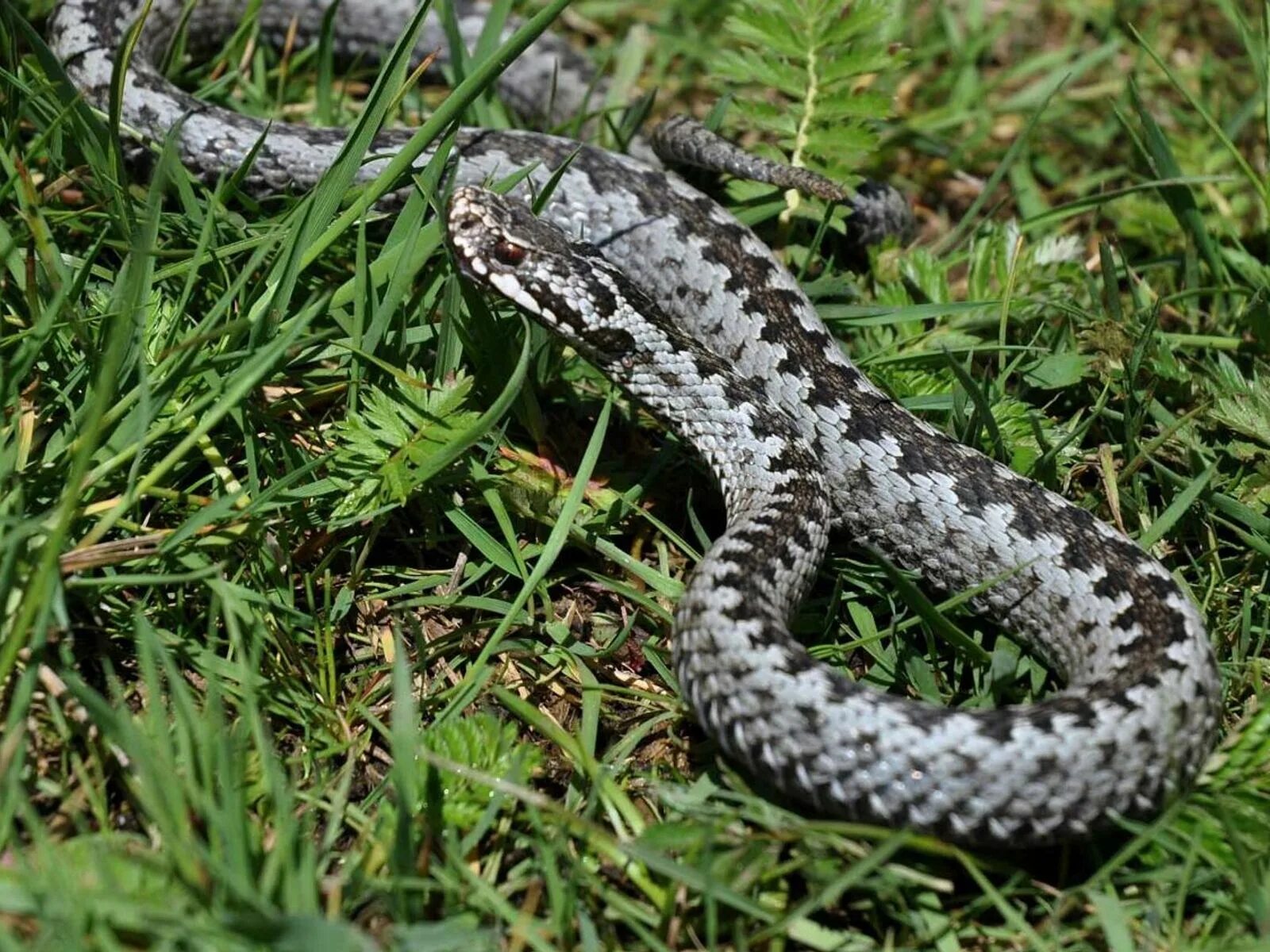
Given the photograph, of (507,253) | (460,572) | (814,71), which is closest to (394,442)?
(460,572)

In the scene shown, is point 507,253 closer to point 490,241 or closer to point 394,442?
point 490,241

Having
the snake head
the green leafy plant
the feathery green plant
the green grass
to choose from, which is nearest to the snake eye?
the snake head

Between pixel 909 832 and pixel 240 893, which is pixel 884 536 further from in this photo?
pixel 240 893

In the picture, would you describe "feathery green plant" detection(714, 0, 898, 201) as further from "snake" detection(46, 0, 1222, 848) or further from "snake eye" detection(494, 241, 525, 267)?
"snake eye" detection(494, 241, 525, 267)

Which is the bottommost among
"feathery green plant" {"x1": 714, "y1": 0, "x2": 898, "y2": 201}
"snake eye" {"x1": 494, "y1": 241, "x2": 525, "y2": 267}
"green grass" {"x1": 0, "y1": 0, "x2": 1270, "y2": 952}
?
"green grass" {"x1": 0, "y1": 0, "x2": 1270, "y2": 952}

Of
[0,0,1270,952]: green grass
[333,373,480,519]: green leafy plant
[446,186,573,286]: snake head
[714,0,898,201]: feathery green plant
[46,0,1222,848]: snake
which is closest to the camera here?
[0,0,1270,952]: green grass

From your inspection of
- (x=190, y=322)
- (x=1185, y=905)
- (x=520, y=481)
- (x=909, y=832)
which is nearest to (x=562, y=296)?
(x=520, y=481)

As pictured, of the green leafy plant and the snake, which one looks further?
the green leafy plant

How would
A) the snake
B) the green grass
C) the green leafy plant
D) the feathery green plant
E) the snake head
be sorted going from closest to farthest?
the green grass → the snake → the green leafy plant → the snake head → the feathery green plant

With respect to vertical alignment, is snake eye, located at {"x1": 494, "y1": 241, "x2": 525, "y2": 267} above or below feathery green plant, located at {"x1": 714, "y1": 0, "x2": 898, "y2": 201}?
below
